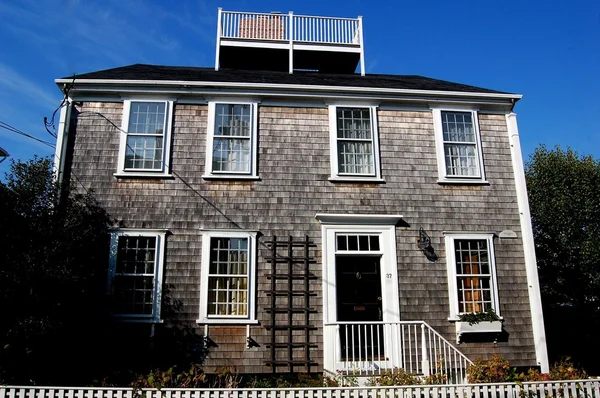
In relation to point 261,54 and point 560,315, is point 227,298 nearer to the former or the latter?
point 261,54

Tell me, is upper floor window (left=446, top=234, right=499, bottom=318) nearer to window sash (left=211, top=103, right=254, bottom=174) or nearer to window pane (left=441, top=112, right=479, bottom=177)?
window pane (left=441, top=112, right=479, bottom=177)

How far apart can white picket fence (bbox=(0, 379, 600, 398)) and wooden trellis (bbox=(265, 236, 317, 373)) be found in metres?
2.63

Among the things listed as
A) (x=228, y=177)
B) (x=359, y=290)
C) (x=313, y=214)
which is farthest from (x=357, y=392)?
(x=228, y=177)

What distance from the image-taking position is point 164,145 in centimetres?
995

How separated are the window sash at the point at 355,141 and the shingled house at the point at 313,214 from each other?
3 cm

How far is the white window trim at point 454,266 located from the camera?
948 centimetres

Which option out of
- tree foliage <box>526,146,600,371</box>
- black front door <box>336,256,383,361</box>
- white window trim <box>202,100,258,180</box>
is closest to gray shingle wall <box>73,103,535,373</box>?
white window trim <box>202,100,258,180</box>

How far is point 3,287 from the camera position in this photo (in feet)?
23.4

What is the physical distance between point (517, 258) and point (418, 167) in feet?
9.28

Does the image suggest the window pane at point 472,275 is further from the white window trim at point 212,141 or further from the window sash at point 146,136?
the window sash at point 146,136

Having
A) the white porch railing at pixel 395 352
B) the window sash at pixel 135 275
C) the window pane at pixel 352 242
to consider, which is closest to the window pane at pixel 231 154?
the window sash at pixel 135 275

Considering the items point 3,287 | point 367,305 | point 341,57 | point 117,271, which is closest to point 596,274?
point 367,305

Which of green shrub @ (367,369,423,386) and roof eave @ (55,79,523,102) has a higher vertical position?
roof eave @ (55,79,523,102)

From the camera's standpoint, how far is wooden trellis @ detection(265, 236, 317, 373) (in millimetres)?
8992
